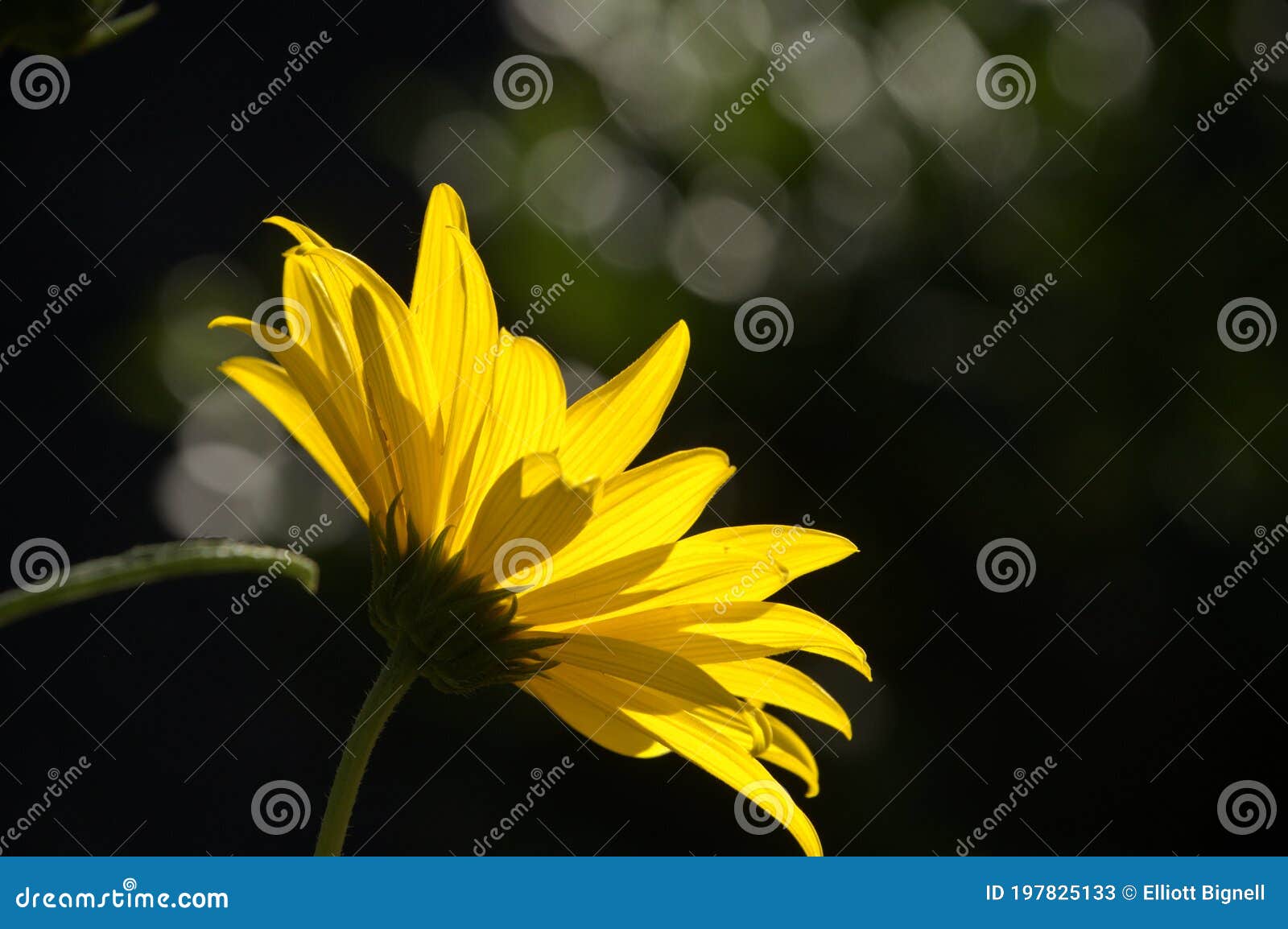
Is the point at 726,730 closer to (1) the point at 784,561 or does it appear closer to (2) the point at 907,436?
(1) the point at 784,561

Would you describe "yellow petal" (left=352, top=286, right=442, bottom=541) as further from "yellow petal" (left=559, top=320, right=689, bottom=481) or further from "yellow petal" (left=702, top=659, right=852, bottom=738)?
"yellow petal" (left=702, top=659, right=852, bottom=738)

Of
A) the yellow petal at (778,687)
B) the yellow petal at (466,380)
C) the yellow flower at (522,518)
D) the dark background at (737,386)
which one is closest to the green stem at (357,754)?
the yellow flower at (522,518)

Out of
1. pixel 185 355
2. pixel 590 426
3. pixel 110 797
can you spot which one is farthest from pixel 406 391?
pixel 110 797

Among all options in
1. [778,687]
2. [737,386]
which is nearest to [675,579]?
[778,687]

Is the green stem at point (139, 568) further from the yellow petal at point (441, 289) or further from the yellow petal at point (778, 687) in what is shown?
the yellow petal at point (778, 687)

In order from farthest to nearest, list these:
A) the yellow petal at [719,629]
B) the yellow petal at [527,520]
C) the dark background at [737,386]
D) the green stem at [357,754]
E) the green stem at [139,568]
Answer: the dark background at [737,386]
the yellow petal at [719,629]
the yellow petal at [527,520]
the green stem at [357,754]
the green stem at [139,568]
